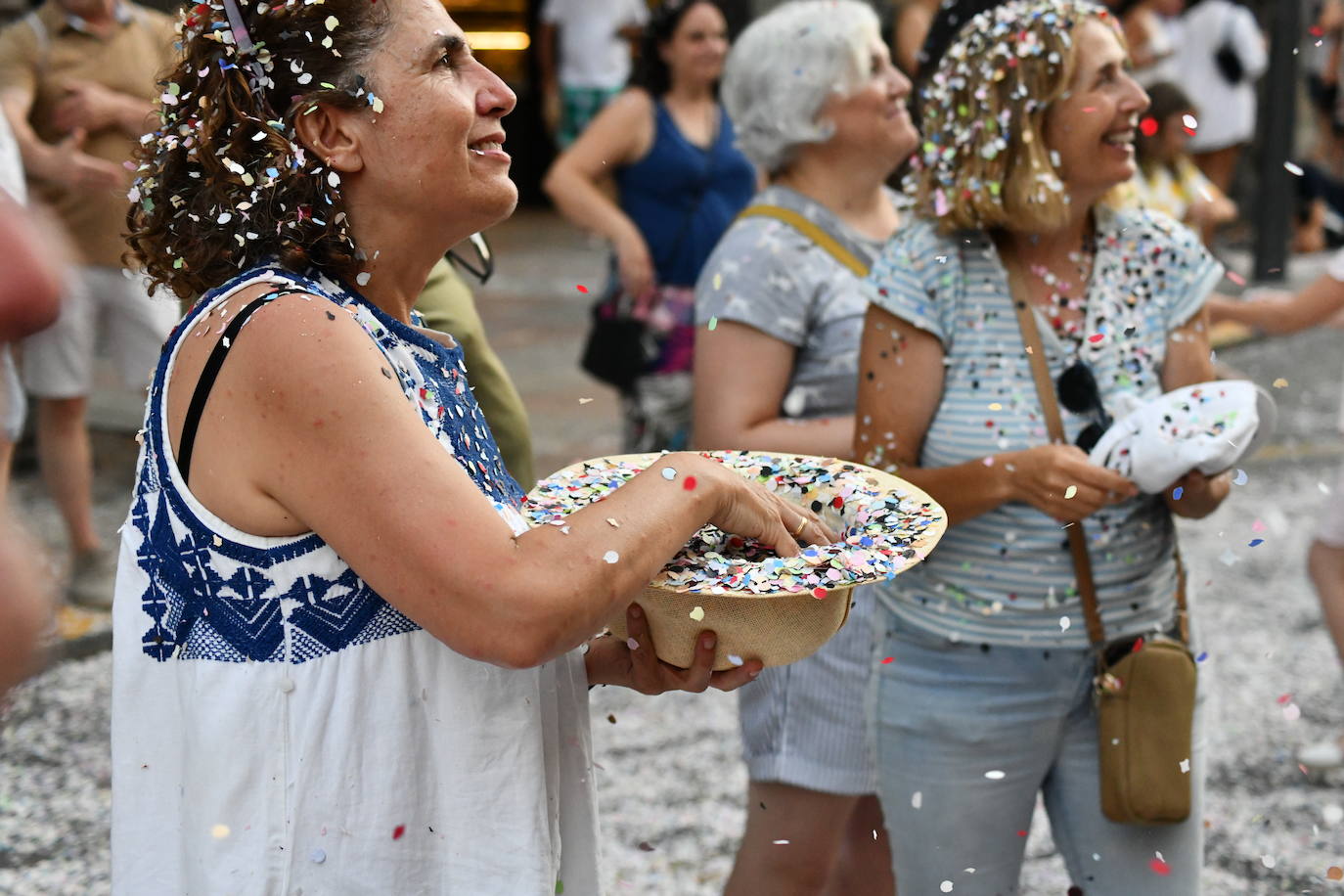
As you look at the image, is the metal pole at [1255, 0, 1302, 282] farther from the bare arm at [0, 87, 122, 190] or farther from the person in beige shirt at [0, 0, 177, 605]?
the bare arm at [0, 87, 122, 190]

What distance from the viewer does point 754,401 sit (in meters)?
3.02

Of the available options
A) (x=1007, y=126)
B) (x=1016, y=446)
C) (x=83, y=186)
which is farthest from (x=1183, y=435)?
(x=83, y=186)

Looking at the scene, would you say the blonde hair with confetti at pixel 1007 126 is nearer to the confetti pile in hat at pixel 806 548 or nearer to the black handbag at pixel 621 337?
the confetti pile in hat at pixel 806 548

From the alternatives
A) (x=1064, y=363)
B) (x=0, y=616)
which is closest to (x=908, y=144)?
(x=1064, y=363)

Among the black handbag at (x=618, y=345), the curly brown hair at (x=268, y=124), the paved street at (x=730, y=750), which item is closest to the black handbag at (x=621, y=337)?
the black handbag at (x=618, y=345)

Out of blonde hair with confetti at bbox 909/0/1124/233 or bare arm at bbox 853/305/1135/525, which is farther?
blonde hair with confetti at bbox 909/0/1124/233

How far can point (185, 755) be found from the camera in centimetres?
182

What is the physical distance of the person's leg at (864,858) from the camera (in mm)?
3104

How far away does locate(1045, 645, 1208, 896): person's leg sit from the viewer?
256cm

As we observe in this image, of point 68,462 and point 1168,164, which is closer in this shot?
point 68,462

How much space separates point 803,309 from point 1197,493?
870 mm

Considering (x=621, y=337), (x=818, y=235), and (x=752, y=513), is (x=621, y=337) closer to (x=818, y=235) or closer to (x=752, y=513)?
(x=818, y=235)

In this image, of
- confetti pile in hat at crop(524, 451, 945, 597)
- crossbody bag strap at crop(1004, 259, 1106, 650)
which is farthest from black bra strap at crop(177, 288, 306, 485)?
crossbody bag strap at crop(1004, 259, 1106, 650)

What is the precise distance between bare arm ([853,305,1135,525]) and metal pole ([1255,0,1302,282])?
28.0 feet
